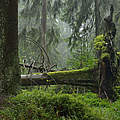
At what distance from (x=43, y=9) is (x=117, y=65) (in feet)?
23.5

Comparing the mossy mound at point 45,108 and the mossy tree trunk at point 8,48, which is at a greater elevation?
the mossy tree trunk at point 8,48

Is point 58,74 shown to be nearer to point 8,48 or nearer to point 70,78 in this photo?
point 70,78

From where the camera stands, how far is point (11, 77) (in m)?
4.12

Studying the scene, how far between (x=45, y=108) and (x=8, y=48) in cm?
156

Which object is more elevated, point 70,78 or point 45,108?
point 45,108

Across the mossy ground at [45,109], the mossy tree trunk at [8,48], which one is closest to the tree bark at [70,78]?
the mossy tree trunk at [8,48]

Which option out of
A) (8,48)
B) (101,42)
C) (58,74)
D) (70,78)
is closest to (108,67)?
(101,42)

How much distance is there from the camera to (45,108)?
3.49 meters

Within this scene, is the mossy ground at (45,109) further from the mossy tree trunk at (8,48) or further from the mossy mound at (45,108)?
the mossy tree trunk at (8,48)

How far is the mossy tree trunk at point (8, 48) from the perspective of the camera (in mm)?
4035

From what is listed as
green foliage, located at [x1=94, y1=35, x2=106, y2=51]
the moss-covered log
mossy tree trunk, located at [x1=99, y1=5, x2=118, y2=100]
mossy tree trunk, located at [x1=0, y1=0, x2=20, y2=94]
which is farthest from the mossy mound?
green foliage, located at [x1=94, y1=35, x2=106, y2=51]

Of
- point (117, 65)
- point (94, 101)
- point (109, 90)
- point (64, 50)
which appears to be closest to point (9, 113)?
point (94, 101)

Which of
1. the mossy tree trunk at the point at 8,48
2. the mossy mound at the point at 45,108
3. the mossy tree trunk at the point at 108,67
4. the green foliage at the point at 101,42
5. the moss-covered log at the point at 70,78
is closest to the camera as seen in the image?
the mossy mound at the point at 45,108

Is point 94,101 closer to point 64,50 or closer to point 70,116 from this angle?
point 70,116
